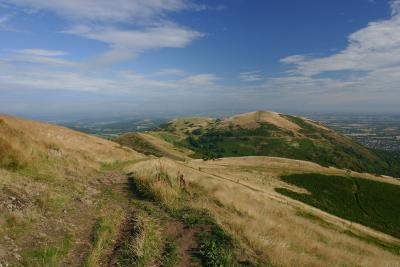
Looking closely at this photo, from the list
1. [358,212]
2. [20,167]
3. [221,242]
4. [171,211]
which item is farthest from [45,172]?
[358,212]

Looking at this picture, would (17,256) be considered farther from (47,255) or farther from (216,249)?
(216,249)

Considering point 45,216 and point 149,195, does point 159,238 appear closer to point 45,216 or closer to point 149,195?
point 45,216

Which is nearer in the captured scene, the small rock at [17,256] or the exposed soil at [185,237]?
the small rock at [17,256]

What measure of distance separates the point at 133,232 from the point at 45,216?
13.1 ft

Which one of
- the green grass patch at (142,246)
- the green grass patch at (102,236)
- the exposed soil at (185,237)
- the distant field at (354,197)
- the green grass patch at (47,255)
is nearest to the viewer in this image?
the green grass patch at (47,255)

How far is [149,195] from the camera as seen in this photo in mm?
19750

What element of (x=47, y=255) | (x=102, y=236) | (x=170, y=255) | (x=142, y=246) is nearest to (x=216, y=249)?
(x=170, y=255)

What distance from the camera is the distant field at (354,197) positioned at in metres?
83.5

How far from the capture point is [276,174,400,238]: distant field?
8350 centimetres

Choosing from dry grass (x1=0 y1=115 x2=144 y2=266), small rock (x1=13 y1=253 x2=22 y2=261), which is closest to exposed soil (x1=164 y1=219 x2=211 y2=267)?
dry grass (x1=0 y1=115 x2=144 y2=266)

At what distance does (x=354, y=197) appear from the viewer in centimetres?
9750

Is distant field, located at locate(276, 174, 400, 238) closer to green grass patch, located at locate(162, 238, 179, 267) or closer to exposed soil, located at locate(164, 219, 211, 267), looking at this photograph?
exposed soil, located at locate(164, 219, 211, 267)

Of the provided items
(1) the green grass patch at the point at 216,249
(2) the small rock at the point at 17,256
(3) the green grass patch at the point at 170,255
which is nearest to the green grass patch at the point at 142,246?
(3) the green grass patch at the point at 170,255

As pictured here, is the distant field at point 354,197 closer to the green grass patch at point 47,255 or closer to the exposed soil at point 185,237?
the exposed soil at point 185,237
